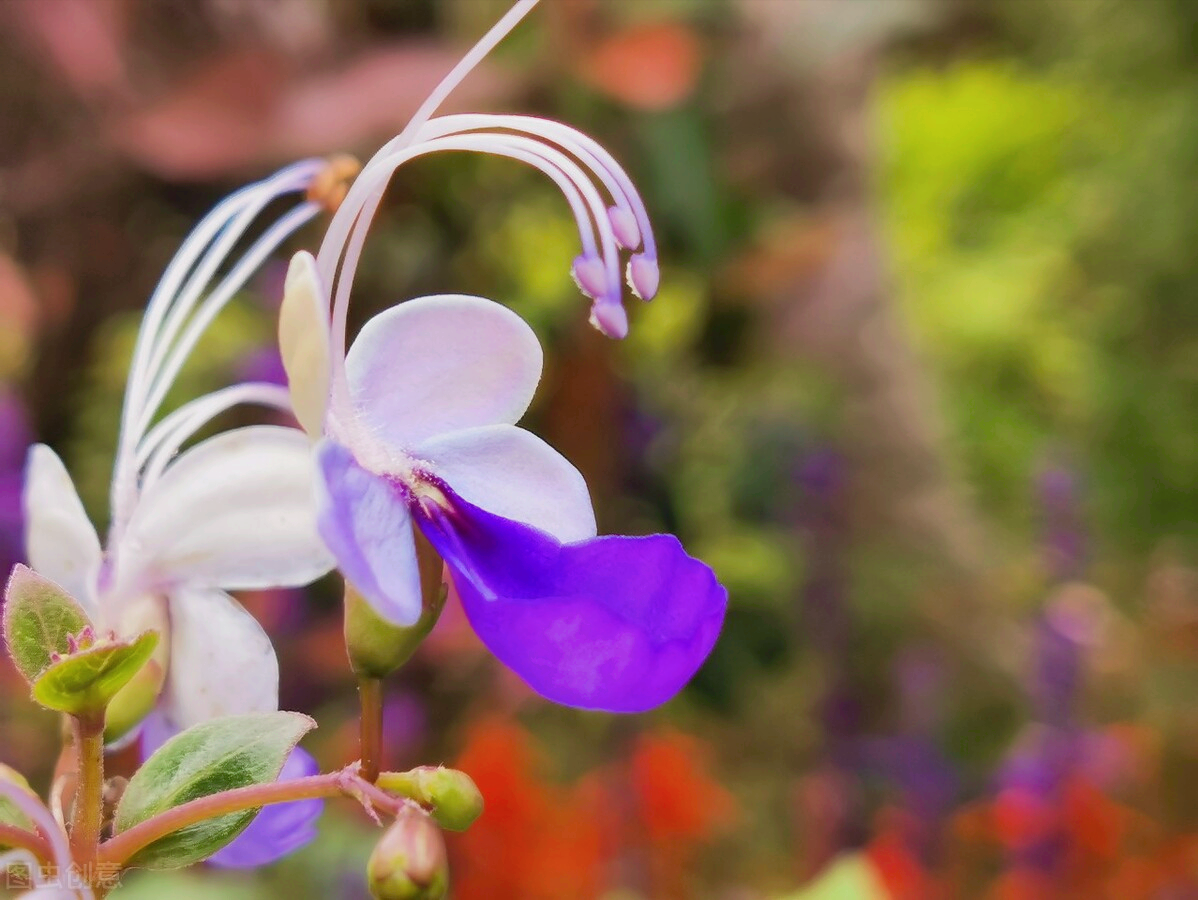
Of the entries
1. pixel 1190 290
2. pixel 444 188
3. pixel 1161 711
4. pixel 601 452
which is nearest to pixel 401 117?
pixel 444 188

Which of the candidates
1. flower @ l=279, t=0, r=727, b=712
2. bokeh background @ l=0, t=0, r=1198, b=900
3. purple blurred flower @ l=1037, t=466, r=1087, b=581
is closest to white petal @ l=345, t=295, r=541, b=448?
flower @ l=279, t=0, r=727, b=712

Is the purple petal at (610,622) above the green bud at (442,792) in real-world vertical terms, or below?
above

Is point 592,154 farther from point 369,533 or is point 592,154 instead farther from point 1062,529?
point 1062,529

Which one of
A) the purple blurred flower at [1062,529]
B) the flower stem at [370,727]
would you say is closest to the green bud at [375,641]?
the flower stem at [370,727]

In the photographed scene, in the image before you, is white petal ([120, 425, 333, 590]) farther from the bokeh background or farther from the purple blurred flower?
the purple blurred flower

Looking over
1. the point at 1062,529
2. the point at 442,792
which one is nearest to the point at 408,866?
the point at 442,792

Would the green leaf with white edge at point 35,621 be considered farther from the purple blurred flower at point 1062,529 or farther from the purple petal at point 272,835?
the purple blurred flower at point 1062,529
